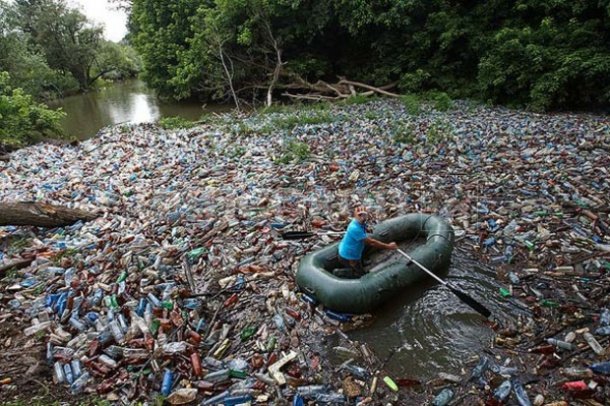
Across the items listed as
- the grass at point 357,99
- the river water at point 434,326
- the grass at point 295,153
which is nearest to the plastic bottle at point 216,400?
the river water at point 434,326

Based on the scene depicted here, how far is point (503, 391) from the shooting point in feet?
13.0

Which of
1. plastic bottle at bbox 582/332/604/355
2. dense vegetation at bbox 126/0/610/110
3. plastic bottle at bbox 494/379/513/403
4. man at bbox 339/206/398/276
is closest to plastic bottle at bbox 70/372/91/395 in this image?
man at bbox 339/206/398/276

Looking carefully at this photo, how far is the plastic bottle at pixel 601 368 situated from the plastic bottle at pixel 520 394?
2.63 feet

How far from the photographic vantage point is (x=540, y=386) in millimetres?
4004

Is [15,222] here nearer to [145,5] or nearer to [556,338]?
[556,338]

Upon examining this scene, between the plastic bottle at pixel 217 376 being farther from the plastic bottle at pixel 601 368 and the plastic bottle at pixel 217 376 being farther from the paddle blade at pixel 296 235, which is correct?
the plastic bottle at pixel 601 368

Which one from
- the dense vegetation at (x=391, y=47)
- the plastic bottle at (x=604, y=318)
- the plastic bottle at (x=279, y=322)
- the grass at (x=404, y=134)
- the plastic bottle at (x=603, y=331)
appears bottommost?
the plastic bottle at (x=279, y=322)

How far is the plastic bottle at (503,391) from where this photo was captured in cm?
392

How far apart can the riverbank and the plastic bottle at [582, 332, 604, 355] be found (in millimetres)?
67

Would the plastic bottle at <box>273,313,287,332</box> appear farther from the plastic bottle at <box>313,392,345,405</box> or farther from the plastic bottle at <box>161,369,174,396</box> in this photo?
the plastic bottle at <box>161,369,174,396</box>

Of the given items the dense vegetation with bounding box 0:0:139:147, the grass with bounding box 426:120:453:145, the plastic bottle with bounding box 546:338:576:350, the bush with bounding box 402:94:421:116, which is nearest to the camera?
the plastic bottle with bounding box 546:338:576:350

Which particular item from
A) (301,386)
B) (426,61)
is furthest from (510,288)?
(426,61)

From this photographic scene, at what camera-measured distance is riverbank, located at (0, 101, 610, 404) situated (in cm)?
438

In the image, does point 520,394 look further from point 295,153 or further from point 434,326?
point 295,153
